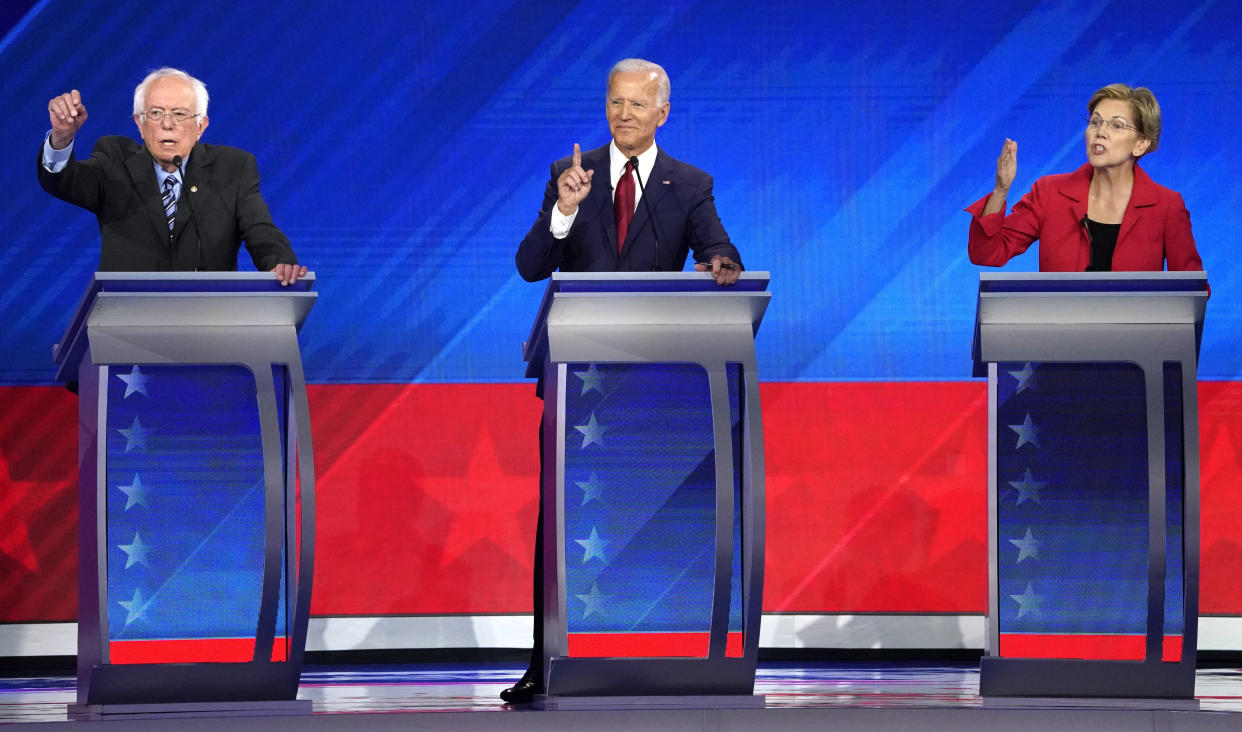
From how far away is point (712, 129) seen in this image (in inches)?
192

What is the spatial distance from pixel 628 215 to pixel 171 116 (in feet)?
3.38

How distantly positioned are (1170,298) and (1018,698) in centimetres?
83

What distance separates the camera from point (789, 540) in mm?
4836

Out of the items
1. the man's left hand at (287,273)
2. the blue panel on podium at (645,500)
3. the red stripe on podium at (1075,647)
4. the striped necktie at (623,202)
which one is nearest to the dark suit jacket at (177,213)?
the man's left hand at (287,273)

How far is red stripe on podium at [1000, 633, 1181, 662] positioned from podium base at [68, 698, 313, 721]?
1352 mm

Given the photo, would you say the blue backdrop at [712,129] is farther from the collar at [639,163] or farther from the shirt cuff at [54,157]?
the shirt cuff at [54,157]

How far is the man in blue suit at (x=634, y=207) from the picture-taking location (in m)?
3.56

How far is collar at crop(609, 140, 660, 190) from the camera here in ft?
12.0

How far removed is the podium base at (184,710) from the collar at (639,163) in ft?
4.53

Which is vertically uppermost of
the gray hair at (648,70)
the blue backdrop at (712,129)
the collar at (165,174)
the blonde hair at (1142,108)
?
the blue backdrop at (712,129)

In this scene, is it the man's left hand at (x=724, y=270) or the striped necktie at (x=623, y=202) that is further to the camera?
the striped necktie at (x=623, y=202)

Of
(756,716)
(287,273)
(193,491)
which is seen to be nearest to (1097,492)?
(756,716)

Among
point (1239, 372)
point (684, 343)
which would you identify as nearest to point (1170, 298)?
point (684, 343)

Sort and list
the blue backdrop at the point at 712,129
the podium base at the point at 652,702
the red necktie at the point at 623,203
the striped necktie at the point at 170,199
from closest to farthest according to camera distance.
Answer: the podium base at the point at 652,702, the striped necktie at the point at 170,199, the red necktie at the point at 623,203, the blue backdrop at the point at 712,129
